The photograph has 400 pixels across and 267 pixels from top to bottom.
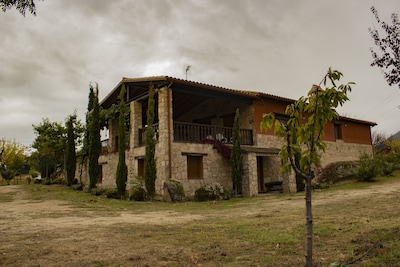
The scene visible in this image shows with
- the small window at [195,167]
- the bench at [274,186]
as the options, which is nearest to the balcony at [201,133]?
the small window at [195,167]

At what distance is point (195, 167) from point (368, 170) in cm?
837

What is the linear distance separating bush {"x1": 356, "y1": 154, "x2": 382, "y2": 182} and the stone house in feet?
11.0

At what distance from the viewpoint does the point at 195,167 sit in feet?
49.8

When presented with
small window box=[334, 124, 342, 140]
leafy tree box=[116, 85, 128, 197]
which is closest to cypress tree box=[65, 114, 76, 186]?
leafy tree box=[116, 85, 128, 197]

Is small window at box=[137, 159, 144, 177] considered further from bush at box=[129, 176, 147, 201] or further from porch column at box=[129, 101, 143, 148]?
bush at box=[129, 176, 147, 201]

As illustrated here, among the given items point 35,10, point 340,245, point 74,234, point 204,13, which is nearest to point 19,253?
point 74,234

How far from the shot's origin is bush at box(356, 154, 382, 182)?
1595 centimetres

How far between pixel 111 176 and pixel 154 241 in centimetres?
1372

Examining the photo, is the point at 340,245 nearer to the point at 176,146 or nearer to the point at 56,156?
the point at 176,146

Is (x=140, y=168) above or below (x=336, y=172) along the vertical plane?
above

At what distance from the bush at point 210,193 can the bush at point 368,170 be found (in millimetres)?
7085

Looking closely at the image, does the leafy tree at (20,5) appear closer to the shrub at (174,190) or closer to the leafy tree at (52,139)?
the shrub at (174,190)

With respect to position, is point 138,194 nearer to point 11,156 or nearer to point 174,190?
point 174,190

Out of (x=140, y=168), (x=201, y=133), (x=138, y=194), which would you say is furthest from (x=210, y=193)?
(x=140, y=168)
